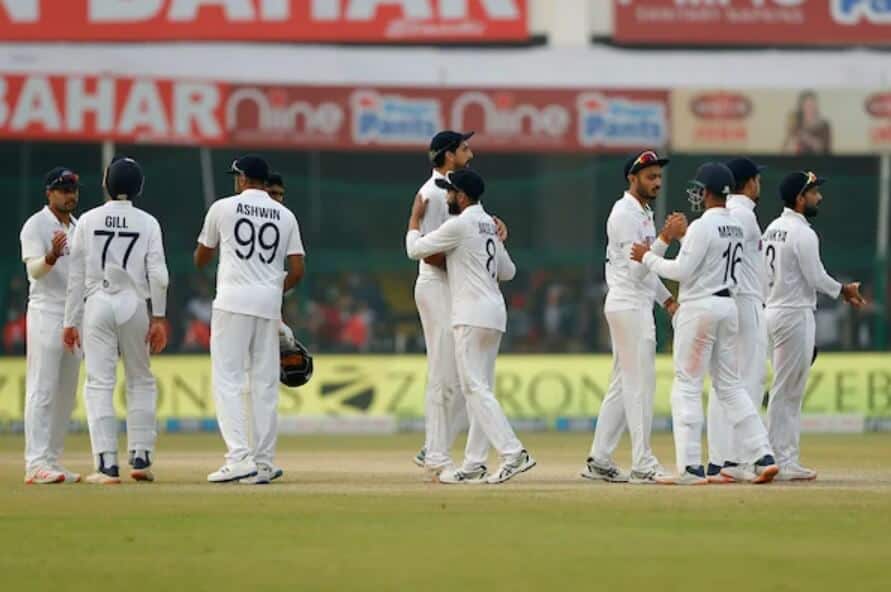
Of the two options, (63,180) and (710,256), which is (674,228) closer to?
(710,256)

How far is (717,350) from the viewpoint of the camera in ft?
54.3

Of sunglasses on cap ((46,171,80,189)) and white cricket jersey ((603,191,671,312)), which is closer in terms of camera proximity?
white cricket jersey ((603,191,671,312))

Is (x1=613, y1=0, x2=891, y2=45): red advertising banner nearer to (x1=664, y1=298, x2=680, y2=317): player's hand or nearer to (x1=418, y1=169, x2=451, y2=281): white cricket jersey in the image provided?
(x1=418, y1=169, x2=451, y2=281): white cricket jersey

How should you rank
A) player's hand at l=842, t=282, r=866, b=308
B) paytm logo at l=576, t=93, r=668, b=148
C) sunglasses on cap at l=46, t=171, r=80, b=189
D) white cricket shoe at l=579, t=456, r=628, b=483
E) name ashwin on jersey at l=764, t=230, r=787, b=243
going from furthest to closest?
paytm logo at l=576, t=93, r=668, b=148
player's hand at l=842, t=282, r=866, b=308
name ashwin on jersey at l=764, t=230, r=787, b=243
sunglasses on cap at l=46, t=171, r=80, b=189
white cricket shoe at l=579, t=456, r=628, b=483

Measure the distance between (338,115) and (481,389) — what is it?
744 inches

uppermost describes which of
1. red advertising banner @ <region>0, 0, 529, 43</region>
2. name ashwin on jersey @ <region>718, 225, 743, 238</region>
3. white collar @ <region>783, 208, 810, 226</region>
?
red advertising banner @ <region>0, 0, 529, 43</region>

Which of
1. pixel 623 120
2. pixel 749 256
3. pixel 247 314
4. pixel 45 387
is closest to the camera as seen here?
pixel 247 314

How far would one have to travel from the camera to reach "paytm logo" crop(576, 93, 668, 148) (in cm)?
3506

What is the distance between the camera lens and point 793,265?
17.8 metres

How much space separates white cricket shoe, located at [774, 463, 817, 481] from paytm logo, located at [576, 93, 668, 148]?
701 inches

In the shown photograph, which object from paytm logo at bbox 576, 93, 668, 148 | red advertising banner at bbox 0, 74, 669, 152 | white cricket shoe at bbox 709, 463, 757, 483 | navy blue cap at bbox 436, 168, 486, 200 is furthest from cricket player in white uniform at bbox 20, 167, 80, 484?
paytm logo at bbox 576, 93, 668, 148

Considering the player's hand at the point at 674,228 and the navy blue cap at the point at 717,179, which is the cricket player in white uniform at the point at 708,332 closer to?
the navy blue cap at the point at 717,179

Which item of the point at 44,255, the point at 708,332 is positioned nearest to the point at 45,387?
the point at 44,255

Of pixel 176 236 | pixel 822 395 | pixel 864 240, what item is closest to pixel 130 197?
pixel 822 395
